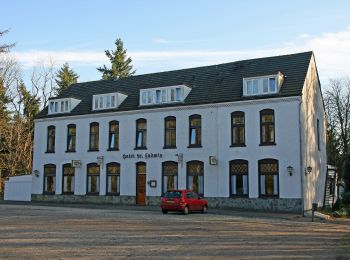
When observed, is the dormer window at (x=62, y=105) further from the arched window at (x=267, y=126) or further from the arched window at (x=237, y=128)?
the arched window at (x=267, y=126)

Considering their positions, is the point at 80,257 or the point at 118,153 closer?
the point at 80,257

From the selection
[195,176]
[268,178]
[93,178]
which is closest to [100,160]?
[93,178]

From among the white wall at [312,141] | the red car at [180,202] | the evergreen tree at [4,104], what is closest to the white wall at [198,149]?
the white wall at [312,141]

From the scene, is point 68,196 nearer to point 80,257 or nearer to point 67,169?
point 67,169

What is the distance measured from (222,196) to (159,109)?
26.7 ft

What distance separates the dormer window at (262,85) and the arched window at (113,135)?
1095 cm

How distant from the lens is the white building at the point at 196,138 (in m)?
30.4

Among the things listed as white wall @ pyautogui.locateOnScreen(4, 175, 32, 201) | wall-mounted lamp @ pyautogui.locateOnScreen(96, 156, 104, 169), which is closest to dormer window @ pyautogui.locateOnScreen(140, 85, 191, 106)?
wall-mounted lamp @ pyautogui.locateOnScreen(96, 156, 104, 169)

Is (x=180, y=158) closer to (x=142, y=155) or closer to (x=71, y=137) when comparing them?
(x=142, y=155)

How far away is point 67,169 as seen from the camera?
38.6m

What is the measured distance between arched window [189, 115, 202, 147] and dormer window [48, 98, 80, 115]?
1168cm

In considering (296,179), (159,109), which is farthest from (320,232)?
(159,109)

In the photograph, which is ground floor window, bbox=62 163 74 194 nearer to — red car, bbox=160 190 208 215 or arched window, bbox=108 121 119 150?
arched window, bbox=108 121 119 150

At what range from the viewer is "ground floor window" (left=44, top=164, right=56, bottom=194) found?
128ft
